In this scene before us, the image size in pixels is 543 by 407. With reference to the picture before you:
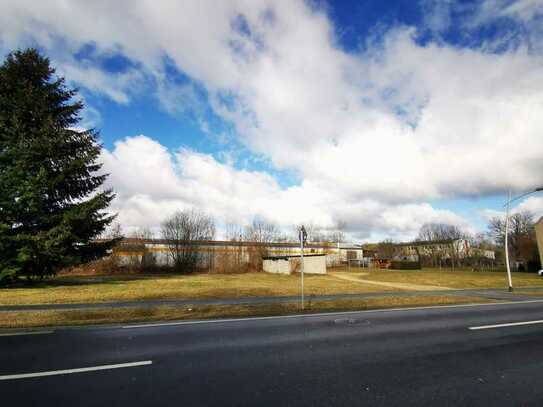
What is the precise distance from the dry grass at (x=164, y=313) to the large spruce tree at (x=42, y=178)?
1162cm

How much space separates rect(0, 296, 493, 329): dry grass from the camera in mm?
10008

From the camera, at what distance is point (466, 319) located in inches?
404

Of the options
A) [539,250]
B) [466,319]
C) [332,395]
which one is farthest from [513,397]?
[539,250]

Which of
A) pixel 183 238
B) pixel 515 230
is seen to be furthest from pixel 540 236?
pixel 183 238

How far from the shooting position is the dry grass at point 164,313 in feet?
32.8

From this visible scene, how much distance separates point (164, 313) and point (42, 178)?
15.2 metres

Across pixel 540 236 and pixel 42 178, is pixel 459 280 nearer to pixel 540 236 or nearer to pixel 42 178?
pixel 42 178

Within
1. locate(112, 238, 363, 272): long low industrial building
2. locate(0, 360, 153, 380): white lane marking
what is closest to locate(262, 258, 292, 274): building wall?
locate(112, 238, 363, 272): long low industrial building

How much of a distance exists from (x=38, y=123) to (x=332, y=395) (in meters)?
28.9

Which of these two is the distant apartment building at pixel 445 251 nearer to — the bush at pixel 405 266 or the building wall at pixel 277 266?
the bush at pixel 405 266

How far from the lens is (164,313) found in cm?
1170

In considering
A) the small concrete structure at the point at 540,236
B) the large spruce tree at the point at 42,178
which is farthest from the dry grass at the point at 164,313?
the small concrete structure at the point at 540,236

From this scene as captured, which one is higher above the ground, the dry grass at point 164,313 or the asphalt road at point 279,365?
the asphalt road at point 279,365

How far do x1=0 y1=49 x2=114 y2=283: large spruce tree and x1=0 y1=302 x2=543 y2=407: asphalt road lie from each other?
51.9 ft
